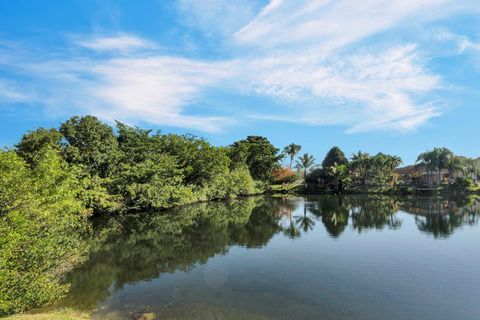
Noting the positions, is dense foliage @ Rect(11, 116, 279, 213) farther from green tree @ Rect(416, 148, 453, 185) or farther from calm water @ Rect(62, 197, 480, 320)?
green tree @ Rect(416, 148, 453, 185)

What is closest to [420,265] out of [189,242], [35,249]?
[189,242]

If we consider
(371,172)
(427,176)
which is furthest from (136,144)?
(427,176)

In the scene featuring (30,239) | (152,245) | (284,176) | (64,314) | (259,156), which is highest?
(259,156)

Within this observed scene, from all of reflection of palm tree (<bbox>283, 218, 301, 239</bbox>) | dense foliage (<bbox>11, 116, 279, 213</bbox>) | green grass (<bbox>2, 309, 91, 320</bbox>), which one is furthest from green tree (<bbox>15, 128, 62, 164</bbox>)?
green grass (<bbox>2, 309, 91, 320</bbox>)

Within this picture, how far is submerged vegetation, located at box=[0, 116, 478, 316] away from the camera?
1123 cm

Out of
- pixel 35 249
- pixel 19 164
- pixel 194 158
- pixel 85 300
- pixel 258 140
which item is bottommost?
pixel 85 300

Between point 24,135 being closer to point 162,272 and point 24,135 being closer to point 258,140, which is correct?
point 162,272

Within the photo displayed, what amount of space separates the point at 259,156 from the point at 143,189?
46.0 meters

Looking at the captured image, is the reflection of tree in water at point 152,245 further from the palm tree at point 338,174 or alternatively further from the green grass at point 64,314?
the palm tree at point 338,174

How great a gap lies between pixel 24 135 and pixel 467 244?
150 feet

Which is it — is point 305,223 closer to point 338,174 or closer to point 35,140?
point 35,140

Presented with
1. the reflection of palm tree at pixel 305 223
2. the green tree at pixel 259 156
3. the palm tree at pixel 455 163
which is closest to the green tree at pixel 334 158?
the green tree at pixel 259 156

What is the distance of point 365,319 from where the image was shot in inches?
427

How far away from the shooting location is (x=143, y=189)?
40812 millimetres
